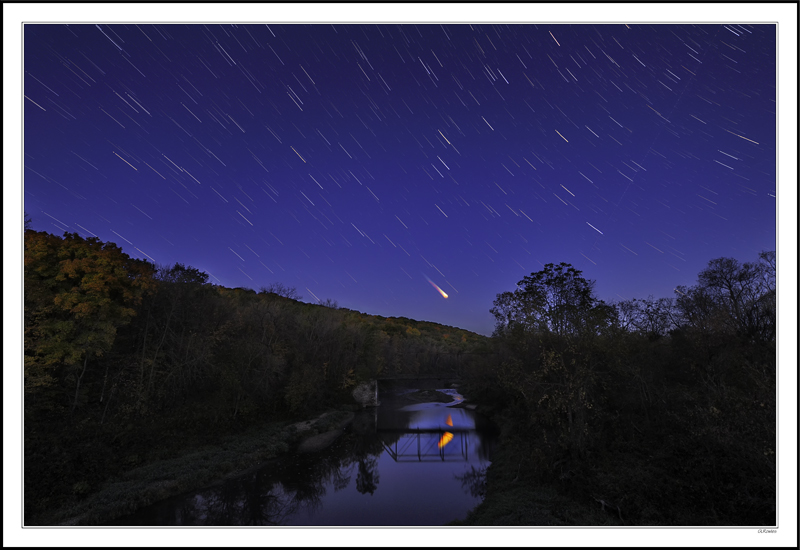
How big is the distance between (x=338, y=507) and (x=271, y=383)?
62.7 feet

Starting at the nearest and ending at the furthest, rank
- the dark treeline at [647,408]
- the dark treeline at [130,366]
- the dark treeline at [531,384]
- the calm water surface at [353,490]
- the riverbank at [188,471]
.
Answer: the dark treeline at [647,408], the dark treeline at [531,384], the riverbank at [188,471], the calm water surface at [353,490], the dark treeline at [130,366]

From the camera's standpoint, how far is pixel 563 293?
1761 centimetres

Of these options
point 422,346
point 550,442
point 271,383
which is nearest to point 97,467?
point 271,383

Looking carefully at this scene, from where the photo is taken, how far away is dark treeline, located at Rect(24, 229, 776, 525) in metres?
11.2

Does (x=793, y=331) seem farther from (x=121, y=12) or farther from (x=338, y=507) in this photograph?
(x=338, y=507)

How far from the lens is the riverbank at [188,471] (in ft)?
44.1

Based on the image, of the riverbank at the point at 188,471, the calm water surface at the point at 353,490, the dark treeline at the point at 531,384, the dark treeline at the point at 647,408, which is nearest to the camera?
the dark treeline at the point at 647,408

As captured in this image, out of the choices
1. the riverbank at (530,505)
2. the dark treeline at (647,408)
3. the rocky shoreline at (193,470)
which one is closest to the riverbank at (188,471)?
the rocky shoreline at (193,470)

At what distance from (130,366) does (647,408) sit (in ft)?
108

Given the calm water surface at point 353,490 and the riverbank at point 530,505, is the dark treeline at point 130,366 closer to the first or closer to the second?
the calm water surface at point 353,490

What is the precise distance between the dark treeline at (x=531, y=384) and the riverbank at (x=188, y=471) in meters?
0.81

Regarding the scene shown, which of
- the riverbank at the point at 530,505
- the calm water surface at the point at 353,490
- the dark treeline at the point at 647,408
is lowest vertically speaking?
the calm water surface at the point at 353,490

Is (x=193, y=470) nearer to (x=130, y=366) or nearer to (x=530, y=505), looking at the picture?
(x=130, y=366)

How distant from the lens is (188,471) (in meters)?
18.0
